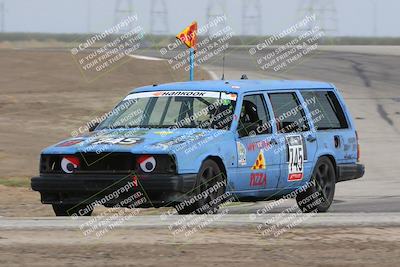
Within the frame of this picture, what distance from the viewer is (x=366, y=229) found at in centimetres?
931

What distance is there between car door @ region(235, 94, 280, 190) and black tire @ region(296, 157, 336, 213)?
0.76 m

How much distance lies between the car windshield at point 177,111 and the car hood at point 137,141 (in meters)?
0.21

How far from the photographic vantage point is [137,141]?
11.0 m

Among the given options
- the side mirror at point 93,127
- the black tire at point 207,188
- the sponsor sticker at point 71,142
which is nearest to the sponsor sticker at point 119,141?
the sponsor sticker at point 71,142

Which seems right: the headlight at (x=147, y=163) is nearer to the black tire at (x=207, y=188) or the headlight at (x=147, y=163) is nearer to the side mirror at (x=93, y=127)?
the black tire at (x=207, y=188)

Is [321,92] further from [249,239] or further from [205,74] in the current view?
[205,74]

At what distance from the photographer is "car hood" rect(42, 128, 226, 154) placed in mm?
10820

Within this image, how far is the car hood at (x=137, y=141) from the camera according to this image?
10.8 metres

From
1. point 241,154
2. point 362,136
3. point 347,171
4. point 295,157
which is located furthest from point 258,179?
point 362,136

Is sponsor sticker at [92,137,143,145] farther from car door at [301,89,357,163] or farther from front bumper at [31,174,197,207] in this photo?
car door at [301,89,357,163]

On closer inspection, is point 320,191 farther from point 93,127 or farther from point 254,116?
point 93,127

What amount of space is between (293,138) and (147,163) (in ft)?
7.89

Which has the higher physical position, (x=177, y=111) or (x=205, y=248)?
(x=177, y=111)

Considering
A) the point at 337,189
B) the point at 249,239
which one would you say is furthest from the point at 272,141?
the point at 337,189
